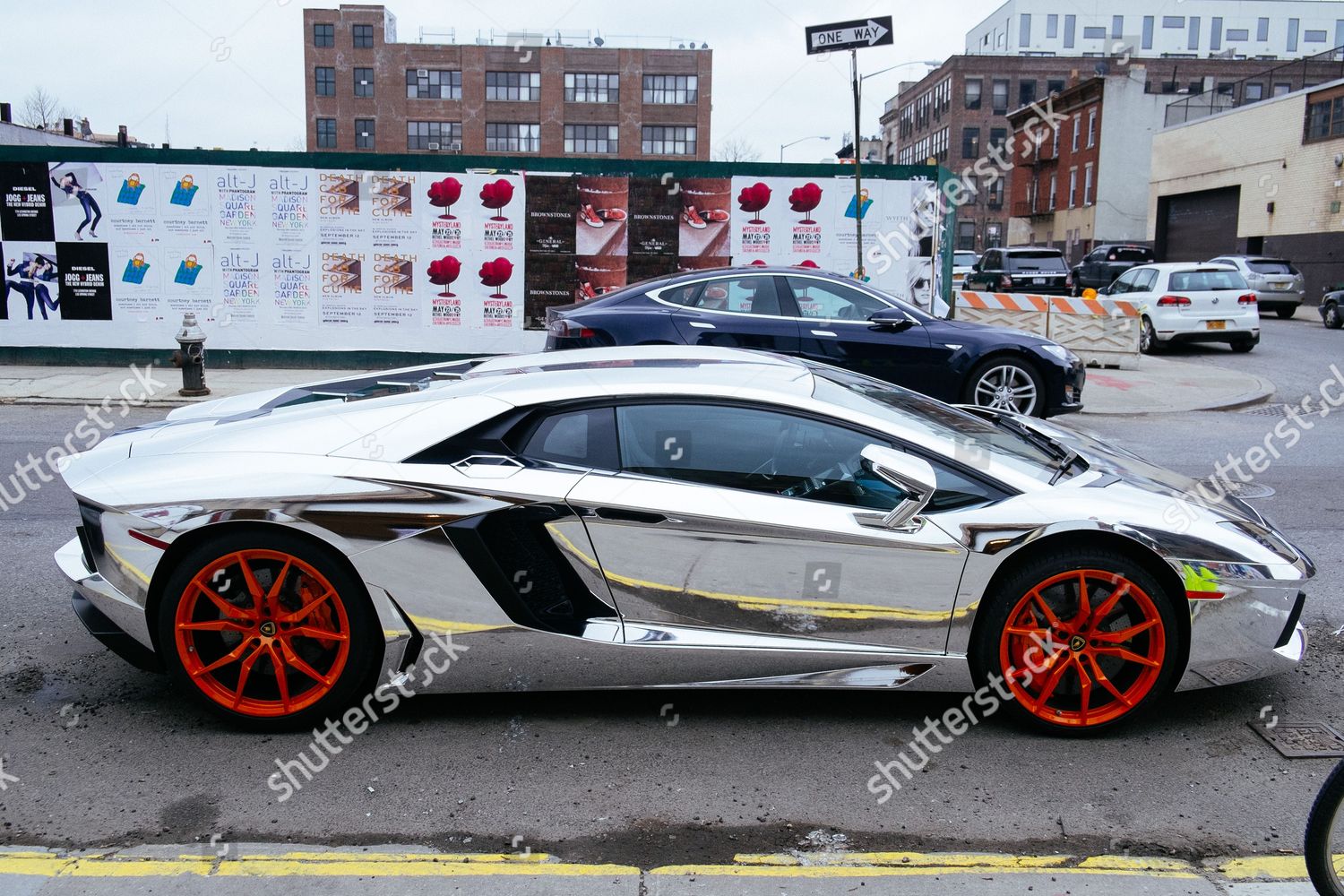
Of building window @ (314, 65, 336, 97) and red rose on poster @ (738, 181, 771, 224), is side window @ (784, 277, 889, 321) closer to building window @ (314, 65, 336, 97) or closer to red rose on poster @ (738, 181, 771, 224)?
red rose on poster @ (738, 181, 771, 224)

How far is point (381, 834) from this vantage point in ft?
10.8

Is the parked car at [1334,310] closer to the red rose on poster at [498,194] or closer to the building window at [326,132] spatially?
the red rose on poster at [498,194]

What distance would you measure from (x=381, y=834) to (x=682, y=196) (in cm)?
1304

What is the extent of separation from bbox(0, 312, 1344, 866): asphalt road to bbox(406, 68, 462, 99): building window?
240ft

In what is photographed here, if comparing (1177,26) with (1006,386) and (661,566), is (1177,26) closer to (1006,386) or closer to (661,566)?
(1006,386)

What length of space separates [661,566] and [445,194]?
12529mm

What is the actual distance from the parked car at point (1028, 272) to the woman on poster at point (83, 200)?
2398cm

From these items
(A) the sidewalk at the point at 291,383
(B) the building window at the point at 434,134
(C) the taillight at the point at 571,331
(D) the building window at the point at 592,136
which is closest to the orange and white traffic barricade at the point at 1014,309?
(A) the sidewalk at the point at 291,383

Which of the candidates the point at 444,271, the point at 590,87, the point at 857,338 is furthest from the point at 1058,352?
the point at 590,87

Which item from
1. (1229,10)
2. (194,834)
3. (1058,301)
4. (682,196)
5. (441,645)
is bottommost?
(194,834)

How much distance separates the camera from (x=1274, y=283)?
29734mm

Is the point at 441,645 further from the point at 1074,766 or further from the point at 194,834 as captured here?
the point at 1074,766

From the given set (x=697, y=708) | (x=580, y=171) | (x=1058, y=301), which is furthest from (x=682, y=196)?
(x=697, y=708)

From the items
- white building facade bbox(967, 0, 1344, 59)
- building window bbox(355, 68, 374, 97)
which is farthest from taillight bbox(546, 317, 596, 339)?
white building facade bbox(967, 0, 1344, 59)
